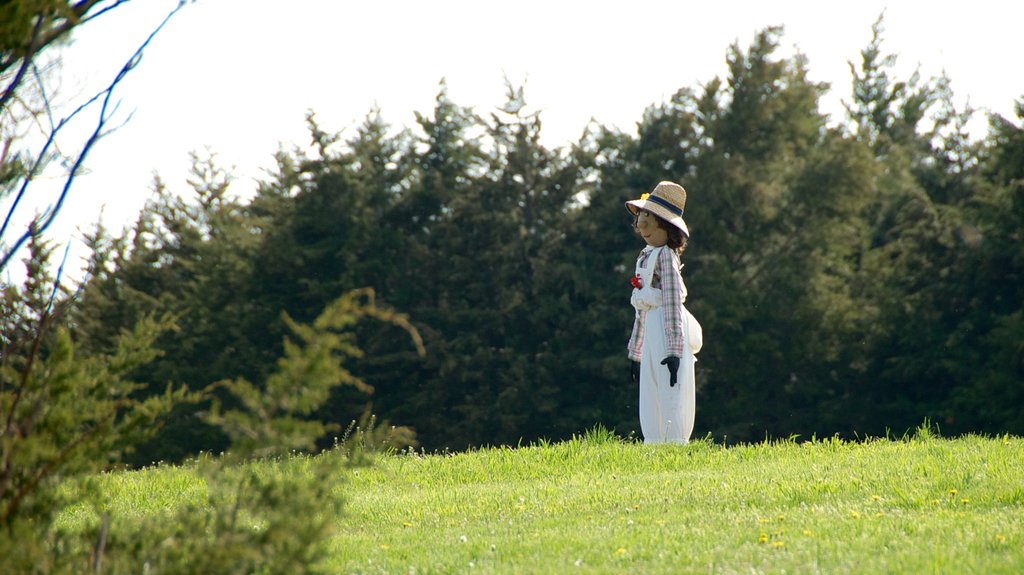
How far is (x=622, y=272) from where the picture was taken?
31.7 m

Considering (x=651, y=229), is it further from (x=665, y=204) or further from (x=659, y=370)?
(x=659, y=370)

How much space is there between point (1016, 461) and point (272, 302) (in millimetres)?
27467

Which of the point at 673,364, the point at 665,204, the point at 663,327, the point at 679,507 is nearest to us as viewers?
the point at 679,507

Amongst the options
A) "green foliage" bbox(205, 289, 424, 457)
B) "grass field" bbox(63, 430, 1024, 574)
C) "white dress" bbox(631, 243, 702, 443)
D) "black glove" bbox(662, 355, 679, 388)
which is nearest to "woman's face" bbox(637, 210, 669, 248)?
"white dress" bbox(631, 243, 702, 443)

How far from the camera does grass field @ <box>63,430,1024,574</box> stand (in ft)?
19.7

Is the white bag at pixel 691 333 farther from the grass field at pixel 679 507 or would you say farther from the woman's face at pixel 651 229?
the grass field at pixel 679 507

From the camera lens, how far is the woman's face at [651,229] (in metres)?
11.4

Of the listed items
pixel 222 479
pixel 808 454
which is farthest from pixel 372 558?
pixel 808 454

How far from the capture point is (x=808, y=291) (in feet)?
98.0

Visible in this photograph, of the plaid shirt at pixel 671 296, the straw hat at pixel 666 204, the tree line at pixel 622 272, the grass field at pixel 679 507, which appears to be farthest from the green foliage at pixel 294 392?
the tree line at pixel 622 272

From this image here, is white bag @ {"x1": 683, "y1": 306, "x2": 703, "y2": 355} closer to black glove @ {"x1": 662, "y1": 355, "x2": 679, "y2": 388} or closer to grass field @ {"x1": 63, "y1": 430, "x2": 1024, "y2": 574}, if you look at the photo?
black glove @ {"x1": 662, "y1": 355, "x2": 679, "y2": 388}

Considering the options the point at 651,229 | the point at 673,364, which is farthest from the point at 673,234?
the point at 673,364

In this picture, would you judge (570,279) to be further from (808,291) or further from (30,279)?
(30,279)

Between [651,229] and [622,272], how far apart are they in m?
20.3
